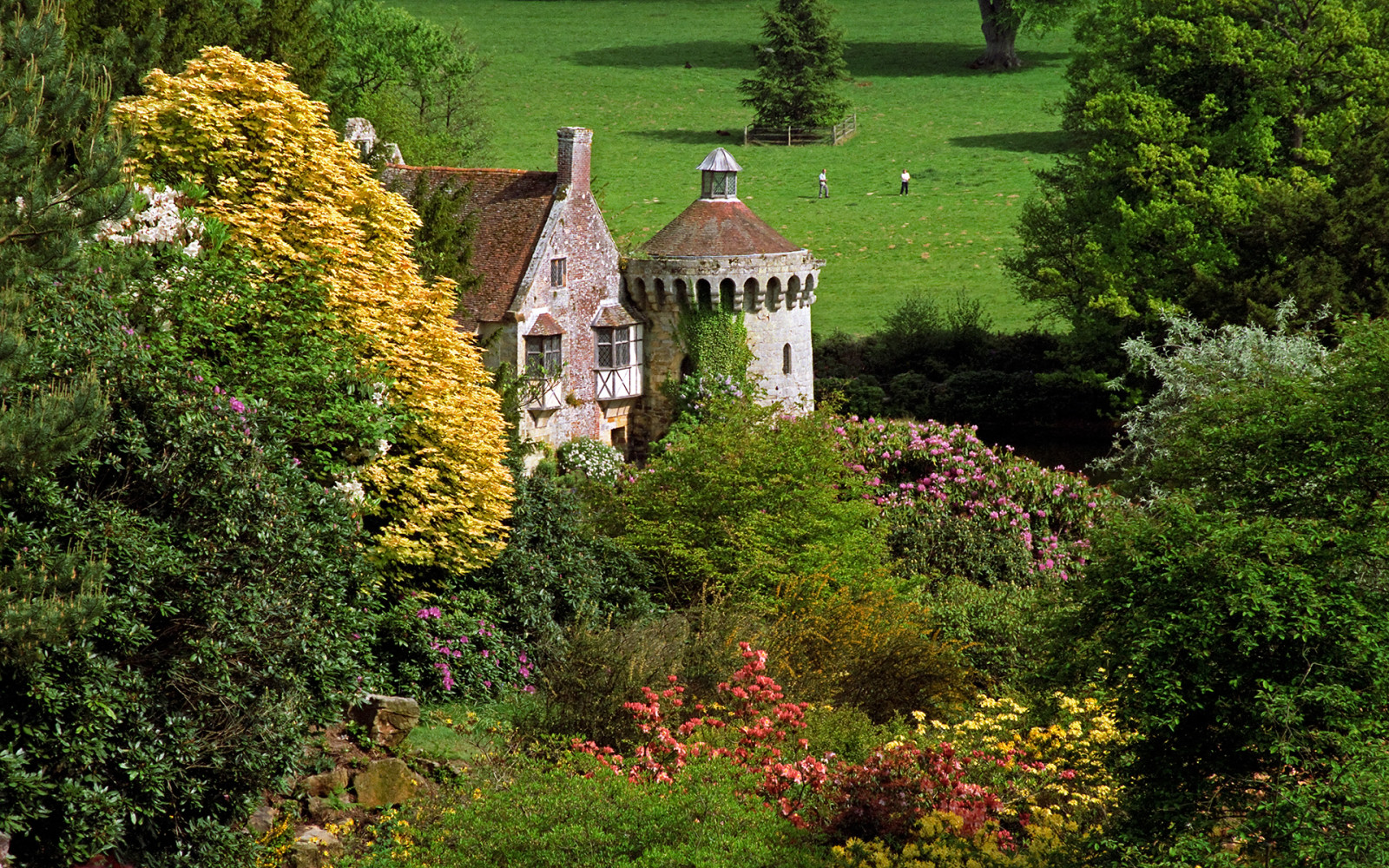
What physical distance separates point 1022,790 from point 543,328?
23855mm

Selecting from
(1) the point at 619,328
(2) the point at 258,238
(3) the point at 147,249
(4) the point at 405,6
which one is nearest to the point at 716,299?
(1) the point at 619,328

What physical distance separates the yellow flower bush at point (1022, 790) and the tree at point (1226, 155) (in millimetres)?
20764

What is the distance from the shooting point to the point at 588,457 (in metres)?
39.2

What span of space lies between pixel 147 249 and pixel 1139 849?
13874mm

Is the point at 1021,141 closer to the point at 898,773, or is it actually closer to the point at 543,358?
the point at 543,358

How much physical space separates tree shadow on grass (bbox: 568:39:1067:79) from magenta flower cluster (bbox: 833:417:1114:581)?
6109cm

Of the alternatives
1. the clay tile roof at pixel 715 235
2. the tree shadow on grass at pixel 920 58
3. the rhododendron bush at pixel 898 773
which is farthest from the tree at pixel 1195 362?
the tree shadow on grass at pixel 920 58

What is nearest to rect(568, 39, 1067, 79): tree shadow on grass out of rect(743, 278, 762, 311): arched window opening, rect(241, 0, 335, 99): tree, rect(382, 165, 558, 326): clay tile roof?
rect(743, 278, 762, 311): arched window opening

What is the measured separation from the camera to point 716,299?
1642 inches

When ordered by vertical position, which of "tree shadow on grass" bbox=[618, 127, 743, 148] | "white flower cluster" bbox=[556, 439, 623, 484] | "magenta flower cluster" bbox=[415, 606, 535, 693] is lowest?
"white flower cluster" bbox=[556, 439, 623, 484]

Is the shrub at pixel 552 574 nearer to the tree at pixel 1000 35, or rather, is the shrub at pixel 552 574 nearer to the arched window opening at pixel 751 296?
the arched window opening at pixel 751 296

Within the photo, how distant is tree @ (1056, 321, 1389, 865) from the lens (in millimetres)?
11758

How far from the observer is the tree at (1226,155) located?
1463 inches

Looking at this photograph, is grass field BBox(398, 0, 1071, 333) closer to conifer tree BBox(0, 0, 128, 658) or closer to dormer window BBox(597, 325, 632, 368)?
dormer window BBox(597, 325, 632, 368)
